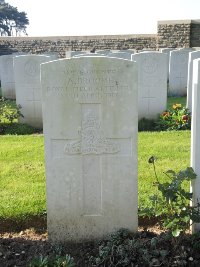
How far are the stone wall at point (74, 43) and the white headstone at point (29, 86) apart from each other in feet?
42.0

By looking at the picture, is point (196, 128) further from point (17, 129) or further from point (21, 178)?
point (17, 129)

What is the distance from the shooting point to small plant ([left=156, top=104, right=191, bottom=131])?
304 inches

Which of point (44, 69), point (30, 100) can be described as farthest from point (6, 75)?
point (44, 69)

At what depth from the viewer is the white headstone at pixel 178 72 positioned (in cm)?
1229

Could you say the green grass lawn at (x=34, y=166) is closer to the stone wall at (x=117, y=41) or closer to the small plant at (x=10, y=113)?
the small plant at (x=10, y=113)

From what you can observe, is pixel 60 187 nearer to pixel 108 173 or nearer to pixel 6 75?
pixel 108 173

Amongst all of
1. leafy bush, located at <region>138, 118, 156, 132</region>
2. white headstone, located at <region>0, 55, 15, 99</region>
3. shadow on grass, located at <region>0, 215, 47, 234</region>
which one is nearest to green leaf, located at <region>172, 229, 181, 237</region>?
shadow on grass, located at <region>0, 215, 47, 234</region>

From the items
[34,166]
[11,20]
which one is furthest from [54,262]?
[11,20]

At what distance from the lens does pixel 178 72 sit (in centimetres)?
1252

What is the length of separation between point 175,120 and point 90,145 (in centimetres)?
479

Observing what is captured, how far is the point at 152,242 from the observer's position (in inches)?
125

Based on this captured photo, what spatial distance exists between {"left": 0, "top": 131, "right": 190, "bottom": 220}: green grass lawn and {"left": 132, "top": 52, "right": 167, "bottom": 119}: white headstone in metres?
1.43

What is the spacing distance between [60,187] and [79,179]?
18 cm

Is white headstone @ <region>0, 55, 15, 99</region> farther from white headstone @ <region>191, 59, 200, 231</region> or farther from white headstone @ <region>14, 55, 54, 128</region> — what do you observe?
white headstone @ <region>191, 59, 200, 231</region>
